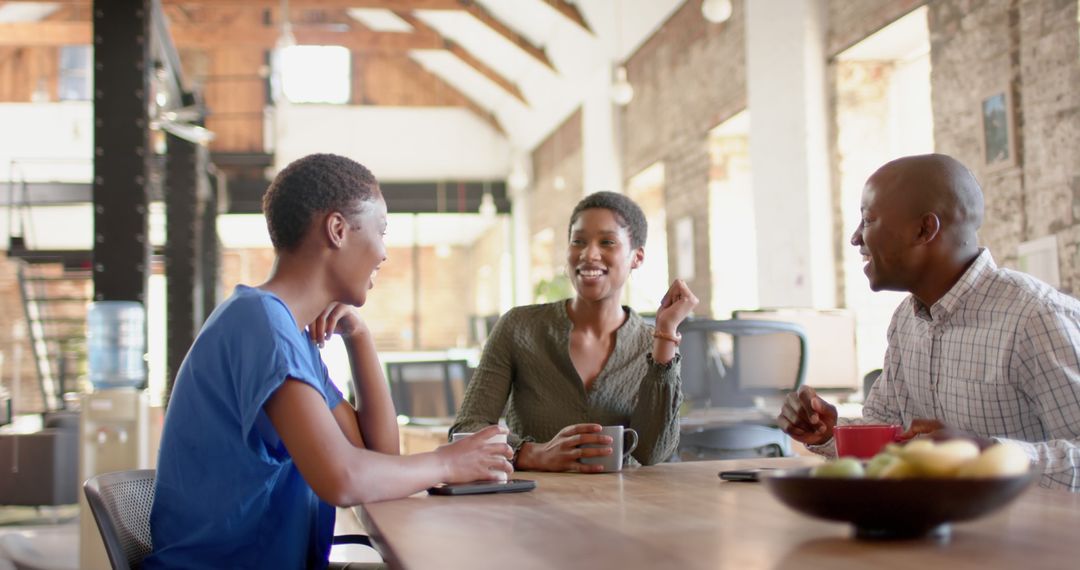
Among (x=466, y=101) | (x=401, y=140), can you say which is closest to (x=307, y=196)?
(x=401, y=140)

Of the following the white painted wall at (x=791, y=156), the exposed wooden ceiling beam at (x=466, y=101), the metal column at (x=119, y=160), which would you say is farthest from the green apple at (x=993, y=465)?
the exposed wooden ceiling beam at (x=466, y=101)

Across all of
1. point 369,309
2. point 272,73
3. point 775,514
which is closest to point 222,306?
point 775,514

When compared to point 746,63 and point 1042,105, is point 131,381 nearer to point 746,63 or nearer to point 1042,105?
point 1042,105

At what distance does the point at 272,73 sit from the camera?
16.2 m

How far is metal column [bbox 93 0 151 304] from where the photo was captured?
16.5ft

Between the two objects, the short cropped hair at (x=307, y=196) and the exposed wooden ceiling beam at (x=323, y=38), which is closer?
the short cropped hair at (x=307, y=196)

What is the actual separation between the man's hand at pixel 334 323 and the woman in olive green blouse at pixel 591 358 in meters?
0.43

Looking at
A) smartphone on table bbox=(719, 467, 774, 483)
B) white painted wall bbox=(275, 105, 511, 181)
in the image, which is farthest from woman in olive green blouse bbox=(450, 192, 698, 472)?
white painted wall bbox=(275, 105, 511, 181)

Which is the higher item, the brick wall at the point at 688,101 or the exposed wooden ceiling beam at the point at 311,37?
the exposed wooden ceiling beam at the point at 311,37

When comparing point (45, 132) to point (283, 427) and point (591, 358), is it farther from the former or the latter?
point (283, 427)

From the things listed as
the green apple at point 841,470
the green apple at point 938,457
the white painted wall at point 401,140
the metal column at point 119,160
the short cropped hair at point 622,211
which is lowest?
the green apple at point 841,470

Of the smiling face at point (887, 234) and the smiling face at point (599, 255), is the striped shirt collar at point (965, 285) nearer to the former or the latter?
the smiling face at point (887, 234)

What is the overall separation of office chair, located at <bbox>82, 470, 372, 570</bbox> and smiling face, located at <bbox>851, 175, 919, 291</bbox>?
1.02 meters

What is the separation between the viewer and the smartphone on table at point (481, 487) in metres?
1.72
